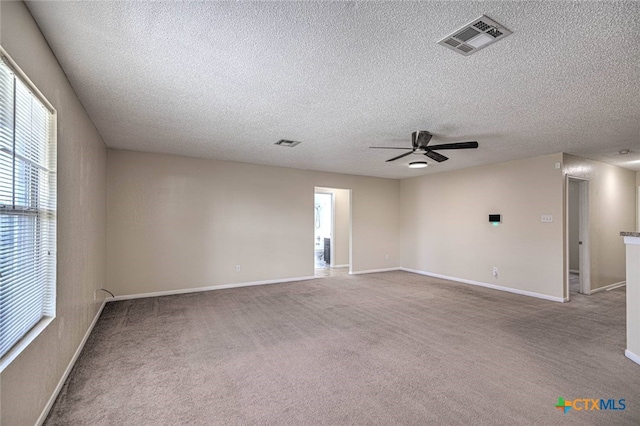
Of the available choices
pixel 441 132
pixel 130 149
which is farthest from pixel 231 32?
pixel 130 149

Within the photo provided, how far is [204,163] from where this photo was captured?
5.70m

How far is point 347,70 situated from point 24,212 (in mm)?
2370

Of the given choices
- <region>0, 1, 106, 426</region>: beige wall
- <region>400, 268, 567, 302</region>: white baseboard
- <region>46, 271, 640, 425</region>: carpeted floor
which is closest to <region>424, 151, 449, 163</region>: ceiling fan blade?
<region>46, 271, 640, 425</region>: carpeted floor

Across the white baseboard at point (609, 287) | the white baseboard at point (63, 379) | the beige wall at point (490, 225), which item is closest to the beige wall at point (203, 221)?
the white baseboard at point (63, 379)

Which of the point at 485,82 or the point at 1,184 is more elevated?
the point at 485,82

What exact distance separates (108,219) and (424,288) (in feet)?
18.7

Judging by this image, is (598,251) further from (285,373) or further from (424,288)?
(285,373)

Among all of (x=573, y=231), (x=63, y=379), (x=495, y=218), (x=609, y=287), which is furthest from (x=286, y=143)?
(x=573, y=231)

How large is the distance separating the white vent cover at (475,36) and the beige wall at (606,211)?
13.9 feet

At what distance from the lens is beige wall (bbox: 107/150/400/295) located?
502cm

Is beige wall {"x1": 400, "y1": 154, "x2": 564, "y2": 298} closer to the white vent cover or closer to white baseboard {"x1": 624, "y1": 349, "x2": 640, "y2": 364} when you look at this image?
white baseboard {"x1": 624, "y1": 349, "x2": 640, "y2": 364}

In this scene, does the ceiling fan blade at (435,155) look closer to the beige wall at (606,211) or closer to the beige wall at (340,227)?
the beige wall at (606,211)

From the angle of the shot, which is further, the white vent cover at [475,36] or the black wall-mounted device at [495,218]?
the black wall-mounted device at [495,218]

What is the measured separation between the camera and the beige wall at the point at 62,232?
5.28 feet
